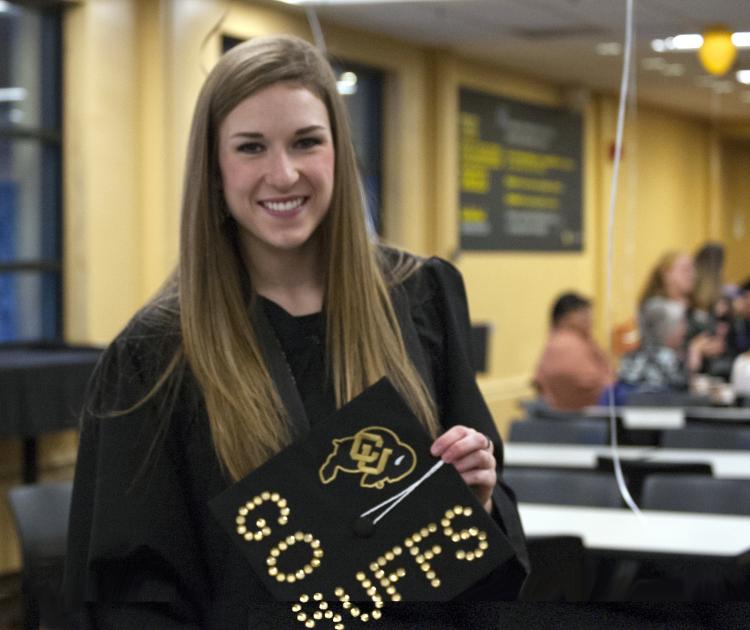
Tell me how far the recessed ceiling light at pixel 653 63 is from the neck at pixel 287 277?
10347 mm

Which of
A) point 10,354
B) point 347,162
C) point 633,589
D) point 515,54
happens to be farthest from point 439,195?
point 347,162

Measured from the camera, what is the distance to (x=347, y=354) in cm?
164

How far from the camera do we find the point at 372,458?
4.84 ft

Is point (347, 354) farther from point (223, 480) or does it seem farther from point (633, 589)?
point (633, 589)

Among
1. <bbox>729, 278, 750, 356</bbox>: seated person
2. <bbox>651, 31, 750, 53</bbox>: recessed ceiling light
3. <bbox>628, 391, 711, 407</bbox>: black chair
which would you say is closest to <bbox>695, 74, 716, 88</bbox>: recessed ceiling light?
<bbox>651, 31, 750, 53</bbox>: recessed ceiling light

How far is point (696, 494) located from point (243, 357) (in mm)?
3058

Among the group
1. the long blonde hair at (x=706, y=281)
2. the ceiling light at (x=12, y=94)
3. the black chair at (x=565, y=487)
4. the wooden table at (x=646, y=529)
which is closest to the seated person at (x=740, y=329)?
the long blonde hair at (x=706, y=281)

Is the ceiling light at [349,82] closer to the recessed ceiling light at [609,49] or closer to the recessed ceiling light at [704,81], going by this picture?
the recessed ceiling light at [609,49]

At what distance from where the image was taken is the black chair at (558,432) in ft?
20.1

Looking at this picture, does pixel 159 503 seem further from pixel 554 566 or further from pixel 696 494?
pixel 696 494

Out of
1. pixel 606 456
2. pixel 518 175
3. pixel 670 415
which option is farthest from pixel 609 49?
pixel 606 456

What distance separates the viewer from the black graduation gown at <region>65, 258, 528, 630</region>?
155 cm

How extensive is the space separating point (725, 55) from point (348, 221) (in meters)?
6.92

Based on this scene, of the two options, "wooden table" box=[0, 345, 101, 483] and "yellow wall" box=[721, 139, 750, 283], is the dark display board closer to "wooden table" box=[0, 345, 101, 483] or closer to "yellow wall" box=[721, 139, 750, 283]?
"wooden table" box=[0, 345, 101, 483]
